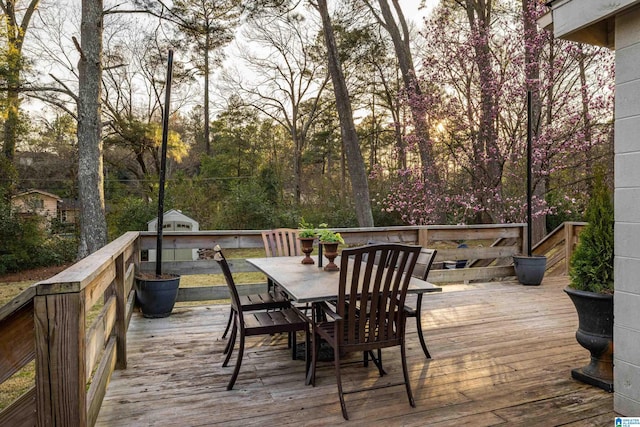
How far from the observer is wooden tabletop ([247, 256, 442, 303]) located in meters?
2.30

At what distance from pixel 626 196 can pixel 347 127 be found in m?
6.96

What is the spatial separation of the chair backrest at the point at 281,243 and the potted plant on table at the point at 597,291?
235 centimetres

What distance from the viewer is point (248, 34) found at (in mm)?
13234

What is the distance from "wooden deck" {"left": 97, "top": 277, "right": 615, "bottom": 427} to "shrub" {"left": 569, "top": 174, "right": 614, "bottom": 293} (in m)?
0.63

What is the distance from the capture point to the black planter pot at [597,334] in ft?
8.13

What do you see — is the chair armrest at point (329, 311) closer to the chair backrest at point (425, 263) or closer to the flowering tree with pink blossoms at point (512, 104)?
the chair backrest at point (425, 263)

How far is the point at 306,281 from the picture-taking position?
8.70 feet

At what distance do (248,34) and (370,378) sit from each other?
12.7 m

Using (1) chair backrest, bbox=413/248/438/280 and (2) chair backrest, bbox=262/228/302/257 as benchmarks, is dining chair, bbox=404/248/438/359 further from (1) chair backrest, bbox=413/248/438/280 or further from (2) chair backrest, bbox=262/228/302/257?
(2) chair backrest, bbox=262/228/302/257

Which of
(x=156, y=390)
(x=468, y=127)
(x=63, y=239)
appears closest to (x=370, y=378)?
(x=156, y=390)

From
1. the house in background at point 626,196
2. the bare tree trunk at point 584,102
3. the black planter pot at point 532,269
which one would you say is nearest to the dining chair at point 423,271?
the house in background at point 626,196

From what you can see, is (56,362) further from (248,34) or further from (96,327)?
(248,34)

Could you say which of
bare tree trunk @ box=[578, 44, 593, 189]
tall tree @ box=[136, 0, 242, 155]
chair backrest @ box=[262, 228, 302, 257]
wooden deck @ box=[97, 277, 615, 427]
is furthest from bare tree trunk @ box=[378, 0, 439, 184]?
wooden deck @ box=[97, 277, 615, 427]

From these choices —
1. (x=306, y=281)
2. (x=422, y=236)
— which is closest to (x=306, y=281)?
(x=306, y=281)
